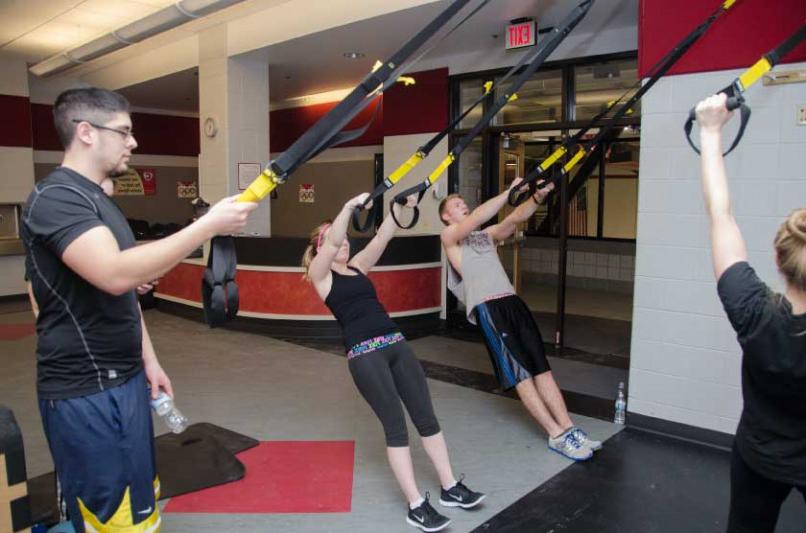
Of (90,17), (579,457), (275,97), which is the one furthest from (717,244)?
(275,97)

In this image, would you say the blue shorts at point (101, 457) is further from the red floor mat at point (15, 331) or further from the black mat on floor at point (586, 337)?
the red floor mat at point (15, 331)

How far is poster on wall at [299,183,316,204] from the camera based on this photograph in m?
10.9

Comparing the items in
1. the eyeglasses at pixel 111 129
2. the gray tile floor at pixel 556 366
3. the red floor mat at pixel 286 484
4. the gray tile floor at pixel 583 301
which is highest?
the eyeglasses at pixel 111 129

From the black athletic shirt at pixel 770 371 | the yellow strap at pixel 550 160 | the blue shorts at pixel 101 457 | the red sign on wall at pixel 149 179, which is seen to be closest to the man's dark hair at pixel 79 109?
the blue shorts at pixel 101 457

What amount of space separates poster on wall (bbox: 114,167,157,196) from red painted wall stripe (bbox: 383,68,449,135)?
5765 millimetres

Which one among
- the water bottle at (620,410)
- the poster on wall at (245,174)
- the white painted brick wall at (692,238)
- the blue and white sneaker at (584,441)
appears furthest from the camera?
the poster on wall at (245,174)

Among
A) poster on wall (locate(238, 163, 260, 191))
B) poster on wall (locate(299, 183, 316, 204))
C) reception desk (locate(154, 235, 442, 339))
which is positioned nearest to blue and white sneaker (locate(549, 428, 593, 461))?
reception desk (locate(154, 235, 442, 339))

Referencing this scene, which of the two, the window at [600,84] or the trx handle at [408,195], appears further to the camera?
the window at [600,84]

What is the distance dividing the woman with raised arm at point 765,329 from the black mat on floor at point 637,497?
1.24m

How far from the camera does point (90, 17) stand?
6.78m

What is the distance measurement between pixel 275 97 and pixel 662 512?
29.1ft

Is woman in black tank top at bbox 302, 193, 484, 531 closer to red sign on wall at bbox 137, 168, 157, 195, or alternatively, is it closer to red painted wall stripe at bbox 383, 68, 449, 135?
red painted wall stripe at bbox 383, 68, 449, 135

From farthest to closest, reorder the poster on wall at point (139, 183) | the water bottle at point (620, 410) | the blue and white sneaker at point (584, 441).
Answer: the poster on wall at point (139, 183) → the water bottle at point (620, 410) → the blue and white sneaker at point (584, 441)

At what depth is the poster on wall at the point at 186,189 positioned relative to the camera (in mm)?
11734
